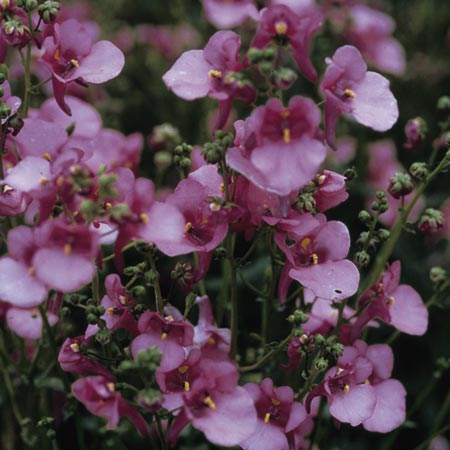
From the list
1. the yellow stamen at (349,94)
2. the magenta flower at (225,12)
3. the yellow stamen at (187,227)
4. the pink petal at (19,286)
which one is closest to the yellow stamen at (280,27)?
the yellow stamen at (349,94)

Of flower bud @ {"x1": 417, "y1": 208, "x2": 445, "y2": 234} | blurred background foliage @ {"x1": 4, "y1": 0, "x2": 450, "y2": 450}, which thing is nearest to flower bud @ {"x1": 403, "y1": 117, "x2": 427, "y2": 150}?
flower bud @ {"x1": 417, "y1": 208, "x2": 445, "y2": 234}

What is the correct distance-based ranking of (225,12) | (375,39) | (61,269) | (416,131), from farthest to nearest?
(375,39)
(225,12)
(416,131)
(61,269)

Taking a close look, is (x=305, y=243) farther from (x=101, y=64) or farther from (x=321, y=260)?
(x=101, y=64)

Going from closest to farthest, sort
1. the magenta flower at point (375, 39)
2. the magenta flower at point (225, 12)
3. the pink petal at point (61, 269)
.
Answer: the pink petal at point (61, 269) < the magenta flower at point (225, 12) < the magenta flower at point (375, 39)

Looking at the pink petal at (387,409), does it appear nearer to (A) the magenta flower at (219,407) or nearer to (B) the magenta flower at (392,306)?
(B) the magenta flower at (392,306)

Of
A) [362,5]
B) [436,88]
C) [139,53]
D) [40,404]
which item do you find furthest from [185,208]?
[362,5]

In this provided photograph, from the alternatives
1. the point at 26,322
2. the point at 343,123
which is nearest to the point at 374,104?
the point at 26,322
